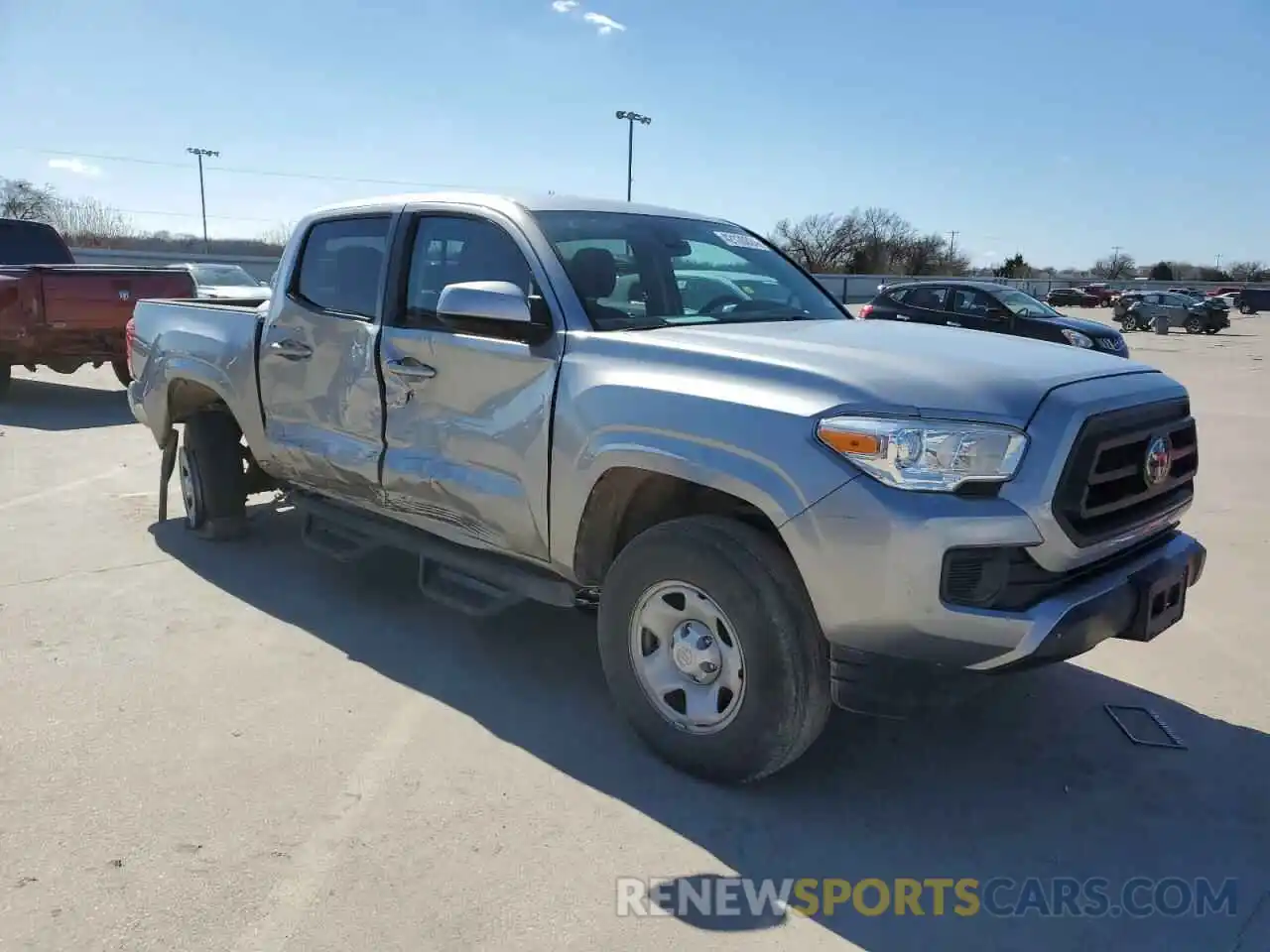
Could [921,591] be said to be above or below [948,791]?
above

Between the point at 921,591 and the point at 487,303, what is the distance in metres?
1.79

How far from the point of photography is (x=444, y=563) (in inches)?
166

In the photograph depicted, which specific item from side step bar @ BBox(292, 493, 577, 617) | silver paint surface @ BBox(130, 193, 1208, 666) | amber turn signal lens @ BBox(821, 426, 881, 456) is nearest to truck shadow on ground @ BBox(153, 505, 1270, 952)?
side step bar @ BBox(292, 493, 577, 617)

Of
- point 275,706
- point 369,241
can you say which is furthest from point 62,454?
point 275,706

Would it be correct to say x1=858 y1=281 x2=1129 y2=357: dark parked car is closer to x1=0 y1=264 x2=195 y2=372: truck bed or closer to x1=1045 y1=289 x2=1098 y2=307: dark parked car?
x1=0 y1=264 x2=195 y2=372: truck bed

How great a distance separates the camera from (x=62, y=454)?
28.3ft

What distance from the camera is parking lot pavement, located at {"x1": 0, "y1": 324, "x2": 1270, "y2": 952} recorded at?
259 cm

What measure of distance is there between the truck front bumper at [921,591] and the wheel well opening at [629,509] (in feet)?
1.63

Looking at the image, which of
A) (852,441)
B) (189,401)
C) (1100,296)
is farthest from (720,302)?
(1100,296)

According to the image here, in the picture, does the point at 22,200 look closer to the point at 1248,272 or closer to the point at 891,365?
the point at 891,365

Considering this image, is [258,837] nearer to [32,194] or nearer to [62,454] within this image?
[62,454]

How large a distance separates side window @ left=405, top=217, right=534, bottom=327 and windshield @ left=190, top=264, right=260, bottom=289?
44.6 feet

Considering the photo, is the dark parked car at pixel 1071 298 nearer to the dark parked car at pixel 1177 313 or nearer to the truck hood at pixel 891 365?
the dark parked car at pixel 1177 313

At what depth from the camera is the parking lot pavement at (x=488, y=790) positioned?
2.59 meters
